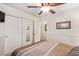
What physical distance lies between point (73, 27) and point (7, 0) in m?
0.91

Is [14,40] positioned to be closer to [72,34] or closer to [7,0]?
[7,0]

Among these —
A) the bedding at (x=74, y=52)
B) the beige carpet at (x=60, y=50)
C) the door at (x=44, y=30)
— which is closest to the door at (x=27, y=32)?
the door at (x=44, y=30)

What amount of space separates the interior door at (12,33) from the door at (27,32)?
0.06m

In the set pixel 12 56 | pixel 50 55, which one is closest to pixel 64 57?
pixel 50 55

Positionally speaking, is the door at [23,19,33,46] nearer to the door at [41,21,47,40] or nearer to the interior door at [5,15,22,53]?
the interior door at [5,15,22,53]

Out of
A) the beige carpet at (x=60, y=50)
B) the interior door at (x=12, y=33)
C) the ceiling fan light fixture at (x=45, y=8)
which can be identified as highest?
the ceiling fan light fixture at (x=45, y=8)

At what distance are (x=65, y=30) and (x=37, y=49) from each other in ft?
1.55

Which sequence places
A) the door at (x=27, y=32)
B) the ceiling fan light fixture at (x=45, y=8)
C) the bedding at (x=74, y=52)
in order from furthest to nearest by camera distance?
the door at (x=27, y=32) → the ceiling fan light fixture at (x=45, y=8) → the bedding at (x=74, y=52)

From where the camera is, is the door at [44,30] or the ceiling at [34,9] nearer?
the ceiling at [34,9]

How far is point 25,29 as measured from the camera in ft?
4.53

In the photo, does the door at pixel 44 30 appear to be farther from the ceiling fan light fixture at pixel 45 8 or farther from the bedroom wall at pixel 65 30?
the ceiling fan light fixture at pixel 45 8

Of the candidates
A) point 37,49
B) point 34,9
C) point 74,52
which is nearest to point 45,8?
point 34,9

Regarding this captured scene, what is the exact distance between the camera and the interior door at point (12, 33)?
1281mm

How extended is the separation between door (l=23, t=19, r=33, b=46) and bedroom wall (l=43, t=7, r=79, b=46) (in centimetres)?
26
